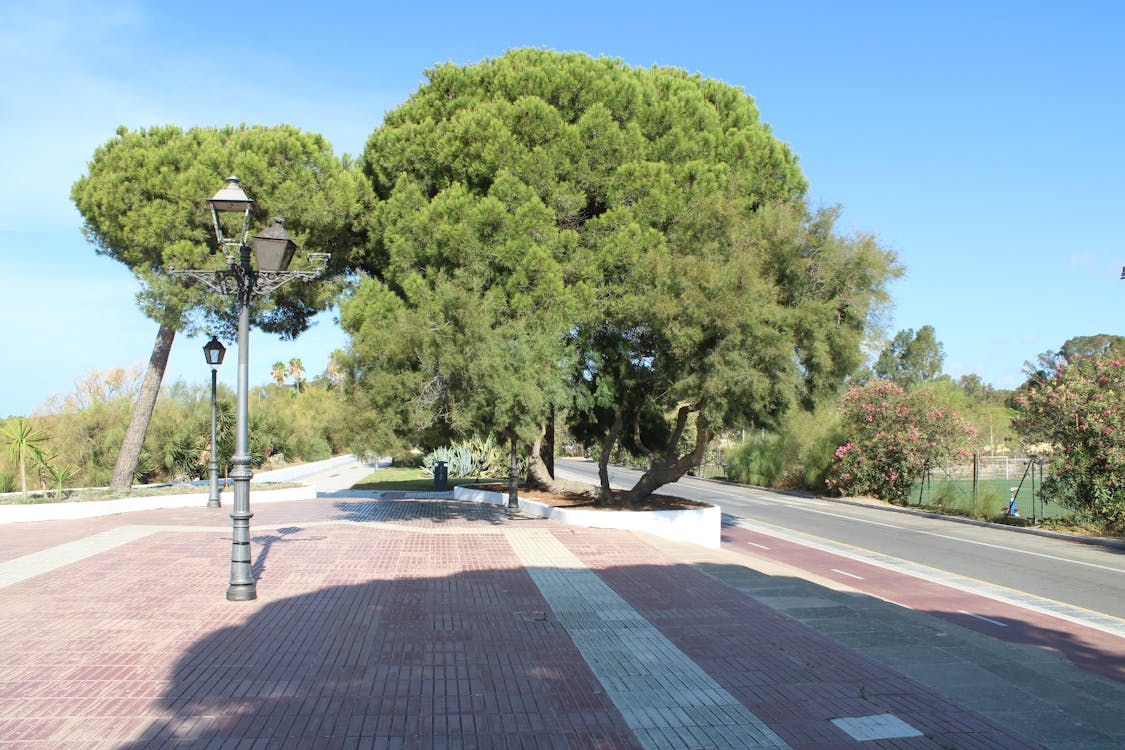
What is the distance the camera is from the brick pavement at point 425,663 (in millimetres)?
5141

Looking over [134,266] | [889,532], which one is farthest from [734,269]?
[134,266]

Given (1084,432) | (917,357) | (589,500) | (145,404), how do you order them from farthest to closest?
(917,357), (589,500), (145,404), (1084,432)

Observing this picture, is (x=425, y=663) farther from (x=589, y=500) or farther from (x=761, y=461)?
(x=761, y=461)

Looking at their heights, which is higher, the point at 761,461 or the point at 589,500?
the point at 761,461

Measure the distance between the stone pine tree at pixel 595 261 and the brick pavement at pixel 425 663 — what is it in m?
4.44

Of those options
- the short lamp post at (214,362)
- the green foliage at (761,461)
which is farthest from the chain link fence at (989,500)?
the short lamp post at (214,362)

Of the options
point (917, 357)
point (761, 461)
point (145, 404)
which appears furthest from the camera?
point (917, 357)

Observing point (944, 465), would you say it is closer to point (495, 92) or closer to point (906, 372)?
point (495, 92)

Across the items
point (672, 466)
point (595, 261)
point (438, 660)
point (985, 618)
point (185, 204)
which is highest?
point (185, 204)

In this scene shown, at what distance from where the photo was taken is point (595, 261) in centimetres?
1712

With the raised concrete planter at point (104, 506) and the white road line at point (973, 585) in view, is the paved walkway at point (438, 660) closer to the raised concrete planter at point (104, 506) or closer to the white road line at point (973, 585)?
the white road line at point (973, 585)

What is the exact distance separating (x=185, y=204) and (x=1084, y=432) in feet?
71.4

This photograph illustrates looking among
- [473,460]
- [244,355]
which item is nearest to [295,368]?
[473,460]

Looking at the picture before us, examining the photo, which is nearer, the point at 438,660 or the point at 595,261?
the point at 438,660
